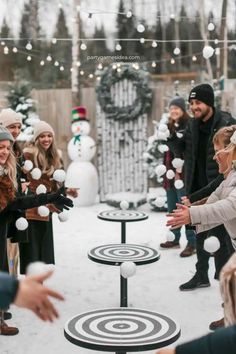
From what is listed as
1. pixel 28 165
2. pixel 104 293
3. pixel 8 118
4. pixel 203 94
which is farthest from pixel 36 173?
pixel 203 94

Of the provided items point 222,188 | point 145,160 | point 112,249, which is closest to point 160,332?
point 222,188

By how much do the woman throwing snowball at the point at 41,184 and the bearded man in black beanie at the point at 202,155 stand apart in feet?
4.08

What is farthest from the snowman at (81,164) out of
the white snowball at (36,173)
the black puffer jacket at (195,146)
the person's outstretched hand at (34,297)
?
the person's outstretched hand at (34,297)

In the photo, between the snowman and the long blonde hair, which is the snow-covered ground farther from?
the snowman

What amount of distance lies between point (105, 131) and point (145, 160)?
3.41 feet

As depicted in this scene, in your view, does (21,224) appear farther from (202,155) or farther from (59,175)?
(202,155)

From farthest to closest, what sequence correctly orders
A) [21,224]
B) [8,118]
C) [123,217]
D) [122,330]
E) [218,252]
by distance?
[123,217] < [8,118] < [218,252] < [21,224] < [122,330]

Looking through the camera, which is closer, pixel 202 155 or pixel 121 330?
pixel 121 330

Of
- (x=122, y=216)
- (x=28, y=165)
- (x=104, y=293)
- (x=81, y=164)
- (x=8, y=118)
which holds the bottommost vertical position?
(x=104, y=293)

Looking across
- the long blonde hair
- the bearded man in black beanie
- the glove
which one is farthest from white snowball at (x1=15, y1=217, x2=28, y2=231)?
the bearded man in black beanie

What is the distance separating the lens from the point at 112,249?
464 centimetres

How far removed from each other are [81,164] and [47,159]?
14.1 ft

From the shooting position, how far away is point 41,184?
14.9ft

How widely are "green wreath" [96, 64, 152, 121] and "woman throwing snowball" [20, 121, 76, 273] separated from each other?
4715 mm
